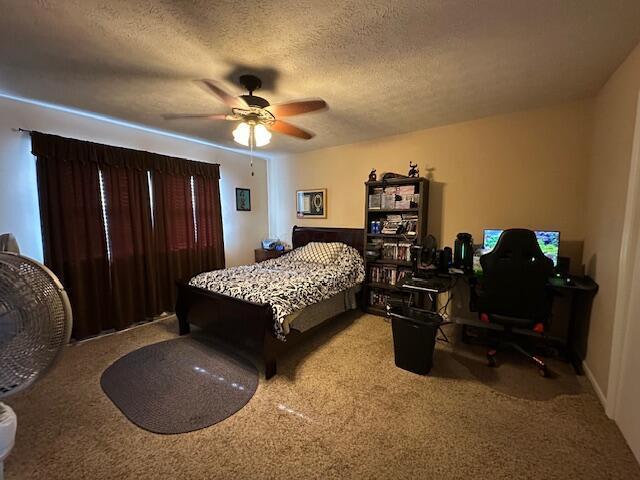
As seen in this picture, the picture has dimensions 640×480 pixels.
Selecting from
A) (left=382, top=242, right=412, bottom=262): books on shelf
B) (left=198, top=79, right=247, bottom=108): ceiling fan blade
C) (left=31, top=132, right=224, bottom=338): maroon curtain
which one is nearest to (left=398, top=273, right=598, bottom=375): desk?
(left=382, top=242, right=412, bottom=262): books on shelf

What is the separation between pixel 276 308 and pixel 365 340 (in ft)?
3.77

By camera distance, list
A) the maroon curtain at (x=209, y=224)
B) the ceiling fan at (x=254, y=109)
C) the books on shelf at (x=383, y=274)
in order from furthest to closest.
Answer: the maroon curtain at (x=209, y=224), the books on shelf at (x=383, y=274), the ceiling fan at (x=254, y=109)

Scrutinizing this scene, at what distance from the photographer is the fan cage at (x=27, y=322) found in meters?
0.72

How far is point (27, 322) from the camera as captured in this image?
28.9 inches

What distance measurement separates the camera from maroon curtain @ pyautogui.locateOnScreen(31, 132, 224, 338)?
105 inches

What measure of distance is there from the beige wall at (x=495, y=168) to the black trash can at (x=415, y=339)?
141cm

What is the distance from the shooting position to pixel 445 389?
2064 mm

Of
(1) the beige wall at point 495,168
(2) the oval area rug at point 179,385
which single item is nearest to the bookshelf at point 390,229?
(1) the beige wall at point 495,168

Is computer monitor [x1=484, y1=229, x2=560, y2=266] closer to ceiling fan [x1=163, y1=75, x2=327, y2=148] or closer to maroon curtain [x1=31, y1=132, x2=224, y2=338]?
ceiling fan [x1=163, y1=75, x2=327, y2=148]

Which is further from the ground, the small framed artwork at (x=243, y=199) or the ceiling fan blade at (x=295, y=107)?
the ceiling fan blade at (x=295, y=107)

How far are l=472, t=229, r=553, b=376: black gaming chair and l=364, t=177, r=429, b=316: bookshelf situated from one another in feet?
3.51

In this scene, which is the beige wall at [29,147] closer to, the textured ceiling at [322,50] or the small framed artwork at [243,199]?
the textured ceiling at [322,50]

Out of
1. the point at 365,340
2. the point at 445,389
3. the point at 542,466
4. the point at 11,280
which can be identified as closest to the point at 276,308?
the point at 365,340

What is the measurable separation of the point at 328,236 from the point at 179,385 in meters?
2.72
